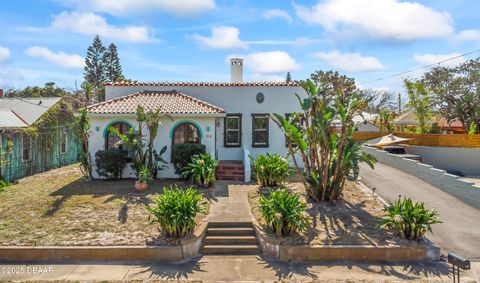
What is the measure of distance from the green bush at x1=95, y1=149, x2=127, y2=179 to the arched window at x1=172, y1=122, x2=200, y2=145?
255 centimetres

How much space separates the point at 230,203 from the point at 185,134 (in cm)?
517

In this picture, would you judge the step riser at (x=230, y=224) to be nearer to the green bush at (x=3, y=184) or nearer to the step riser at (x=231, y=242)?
the step riser at (x=231, y=242)

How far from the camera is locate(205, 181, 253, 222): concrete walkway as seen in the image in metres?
10.4

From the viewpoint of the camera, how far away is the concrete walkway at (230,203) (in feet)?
34.1

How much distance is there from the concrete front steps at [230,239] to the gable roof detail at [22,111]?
13173 mm

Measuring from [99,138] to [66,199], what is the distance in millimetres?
4013

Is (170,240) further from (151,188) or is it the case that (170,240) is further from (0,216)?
(0,216)

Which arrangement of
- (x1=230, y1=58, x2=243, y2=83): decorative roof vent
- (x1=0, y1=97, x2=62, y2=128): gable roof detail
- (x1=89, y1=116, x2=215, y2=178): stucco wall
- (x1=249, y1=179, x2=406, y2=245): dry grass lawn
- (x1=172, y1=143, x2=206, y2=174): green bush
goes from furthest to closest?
(x1=230, y1=58, x2=243, y2=83): decorative roof vent → (x1=0, y1=97, x2=62, y2=128): gable roof detail → (x1=89, y1=116, x2=215, y2=178): stucco wall → (x1=172, y1=143, x2=206, y2=174): green bush → (x1=249, y1=179, x2=406, y2=245): dry grass lawn

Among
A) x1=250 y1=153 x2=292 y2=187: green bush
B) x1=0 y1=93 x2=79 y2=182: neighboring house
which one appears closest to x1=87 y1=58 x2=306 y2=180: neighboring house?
x1=250 y1=153 x2=292 y2=187: green bush

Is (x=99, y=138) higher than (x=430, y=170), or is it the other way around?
(x=99, y=138)

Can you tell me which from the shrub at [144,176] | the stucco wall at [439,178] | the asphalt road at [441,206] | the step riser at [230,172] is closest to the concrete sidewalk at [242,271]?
the asphalt road at [441,206]

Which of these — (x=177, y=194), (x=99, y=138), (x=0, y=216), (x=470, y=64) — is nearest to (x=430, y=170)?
(x=177, y=194)

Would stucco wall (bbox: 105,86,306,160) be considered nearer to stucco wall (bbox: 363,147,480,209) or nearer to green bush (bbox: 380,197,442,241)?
stucco wall (bbox: 363,147,480,209)

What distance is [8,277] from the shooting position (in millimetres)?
7469
